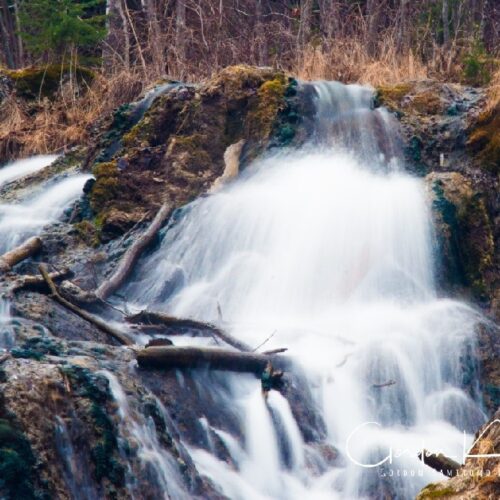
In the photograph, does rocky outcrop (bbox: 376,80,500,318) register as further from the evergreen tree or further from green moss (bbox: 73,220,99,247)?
the evergreen tree

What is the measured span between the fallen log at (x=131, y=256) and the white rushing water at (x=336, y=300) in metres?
0.12

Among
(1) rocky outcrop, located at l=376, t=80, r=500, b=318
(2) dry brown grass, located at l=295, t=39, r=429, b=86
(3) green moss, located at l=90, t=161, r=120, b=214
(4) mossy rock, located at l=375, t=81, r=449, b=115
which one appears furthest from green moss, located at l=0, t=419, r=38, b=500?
(2) dry brown grass, located at l=295, t=39, r=429, b=86

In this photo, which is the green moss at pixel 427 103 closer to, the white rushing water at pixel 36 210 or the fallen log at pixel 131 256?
the fallen log at pixel 131 256

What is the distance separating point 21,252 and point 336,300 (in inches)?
97.8

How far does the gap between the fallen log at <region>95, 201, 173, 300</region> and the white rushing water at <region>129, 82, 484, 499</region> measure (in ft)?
0.39

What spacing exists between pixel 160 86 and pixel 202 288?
12.1 feet

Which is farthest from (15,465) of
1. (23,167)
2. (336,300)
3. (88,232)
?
(23,167)

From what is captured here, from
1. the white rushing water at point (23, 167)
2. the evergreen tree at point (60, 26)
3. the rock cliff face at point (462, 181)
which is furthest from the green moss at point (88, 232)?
the evergreen tree at point (60, 26)

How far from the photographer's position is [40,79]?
12812 millimetres

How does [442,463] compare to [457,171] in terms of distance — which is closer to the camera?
[442,463]

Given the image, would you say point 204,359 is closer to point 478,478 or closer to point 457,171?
point 478,478

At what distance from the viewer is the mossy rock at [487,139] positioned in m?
8.49

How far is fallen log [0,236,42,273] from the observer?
7.77 meters

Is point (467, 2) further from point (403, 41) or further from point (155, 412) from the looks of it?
point (155, 412)
